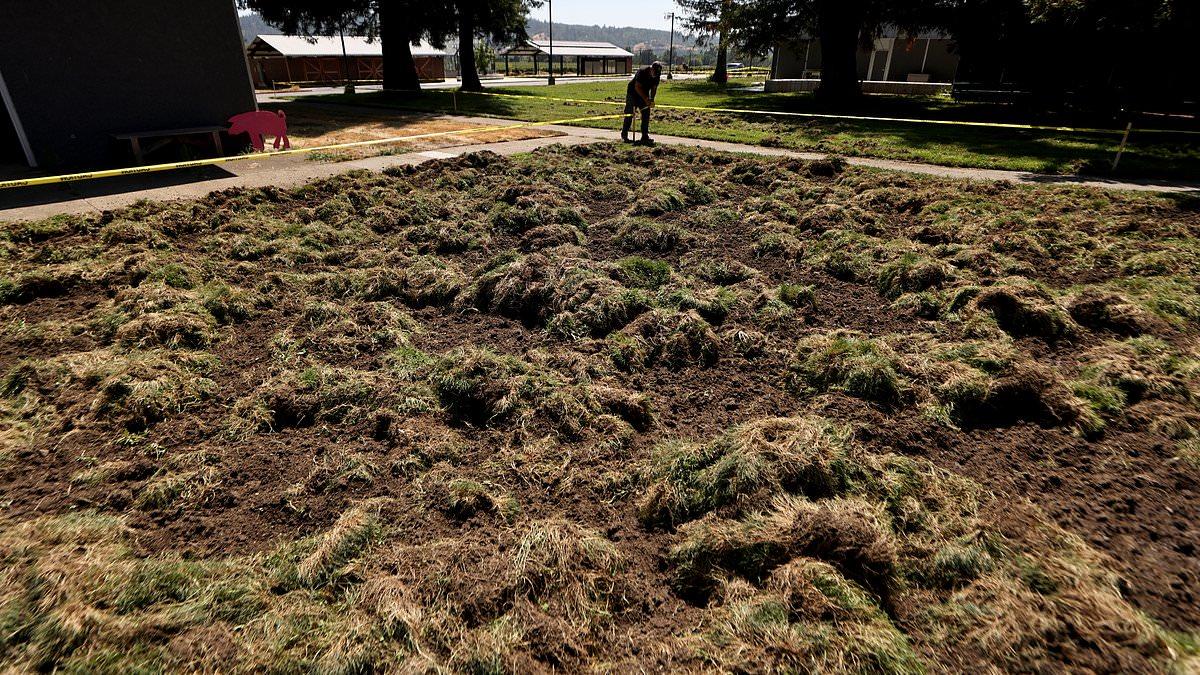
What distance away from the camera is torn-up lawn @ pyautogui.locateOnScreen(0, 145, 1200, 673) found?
243cm

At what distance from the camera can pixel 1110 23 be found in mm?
15375

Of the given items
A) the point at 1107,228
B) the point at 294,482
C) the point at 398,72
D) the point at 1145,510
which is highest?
the point at 398,72

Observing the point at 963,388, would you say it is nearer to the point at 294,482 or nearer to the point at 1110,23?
the point at 294,482

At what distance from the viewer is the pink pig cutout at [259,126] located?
12750mm

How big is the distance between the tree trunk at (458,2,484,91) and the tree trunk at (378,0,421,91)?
9.90 feet

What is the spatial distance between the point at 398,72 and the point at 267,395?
102 ft

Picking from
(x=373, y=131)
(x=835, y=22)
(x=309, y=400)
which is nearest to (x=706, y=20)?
(x=835, y=22)

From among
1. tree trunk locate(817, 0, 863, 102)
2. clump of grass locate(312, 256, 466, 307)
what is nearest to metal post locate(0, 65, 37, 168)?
clump of grass locate(312, 256, 466, 307)

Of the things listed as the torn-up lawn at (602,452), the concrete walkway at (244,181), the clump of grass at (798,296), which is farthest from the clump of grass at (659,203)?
the concrete walkway at (244,181)

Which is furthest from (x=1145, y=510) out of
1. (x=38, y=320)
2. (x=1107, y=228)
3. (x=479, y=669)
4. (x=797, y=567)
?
(x=38, y=320)

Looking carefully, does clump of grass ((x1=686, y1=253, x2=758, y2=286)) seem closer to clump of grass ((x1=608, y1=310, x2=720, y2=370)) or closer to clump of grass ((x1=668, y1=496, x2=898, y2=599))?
clump of grass ((x1=608, y1=310, x2=720, y2=370))

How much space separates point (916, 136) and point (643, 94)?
8529mm

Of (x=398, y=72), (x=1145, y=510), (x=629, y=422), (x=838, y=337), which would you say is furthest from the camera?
(x=398, y=72)

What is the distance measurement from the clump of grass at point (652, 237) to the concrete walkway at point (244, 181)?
23.4 feet
